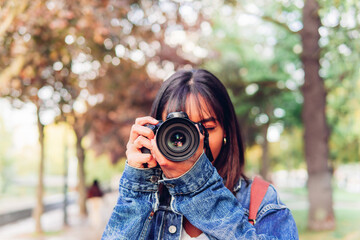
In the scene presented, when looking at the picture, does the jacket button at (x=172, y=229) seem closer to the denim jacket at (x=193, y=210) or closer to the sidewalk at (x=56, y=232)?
the denim jacket at (x=193, y=210)

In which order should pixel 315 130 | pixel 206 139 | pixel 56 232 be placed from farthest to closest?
pixel 56 232, pixel 315 130, pixel 206 139

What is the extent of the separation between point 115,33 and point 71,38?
148 centimetres

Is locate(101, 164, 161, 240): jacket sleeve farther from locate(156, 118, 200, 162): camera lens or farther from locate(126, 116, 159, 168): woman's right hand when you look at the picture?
locate(156, 118, 200, 162): camera lens

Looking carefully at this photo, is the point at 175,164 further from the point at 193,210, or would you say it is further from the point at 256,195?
the point at 256,195

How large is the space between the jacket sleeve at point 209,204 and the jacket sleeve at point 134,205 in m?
0.10

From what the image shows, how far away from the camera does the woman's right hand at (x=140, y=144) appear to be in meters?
1.46

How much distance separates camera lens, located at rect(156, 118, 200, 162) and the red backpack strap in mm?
341

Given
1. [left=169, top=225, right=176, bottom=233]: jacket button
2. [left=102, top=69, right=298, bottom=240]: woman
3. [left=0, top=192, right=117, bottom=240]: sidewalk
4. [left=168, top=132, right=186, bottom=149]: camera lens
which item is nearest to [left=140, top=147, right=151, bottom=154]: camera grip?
[left=102, top=69, right=298, bottom=240]: woman

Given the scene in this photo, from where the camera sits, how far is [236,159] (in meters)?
1.63

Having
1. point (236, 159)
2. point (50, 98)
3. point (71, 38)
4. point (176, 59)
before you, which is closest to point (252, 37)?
point (176, 59)

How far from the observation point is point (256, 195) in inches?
60.8

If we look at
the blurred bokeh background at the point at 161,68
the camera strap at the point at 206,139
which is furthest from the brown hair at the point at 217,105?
the blurred bokeh background at the point at 161,68

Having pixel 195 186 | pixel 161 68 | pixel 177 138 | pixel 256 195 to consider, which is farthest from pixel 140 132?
pixel 161 68

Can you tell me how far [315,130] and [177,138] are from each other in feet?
31.0
